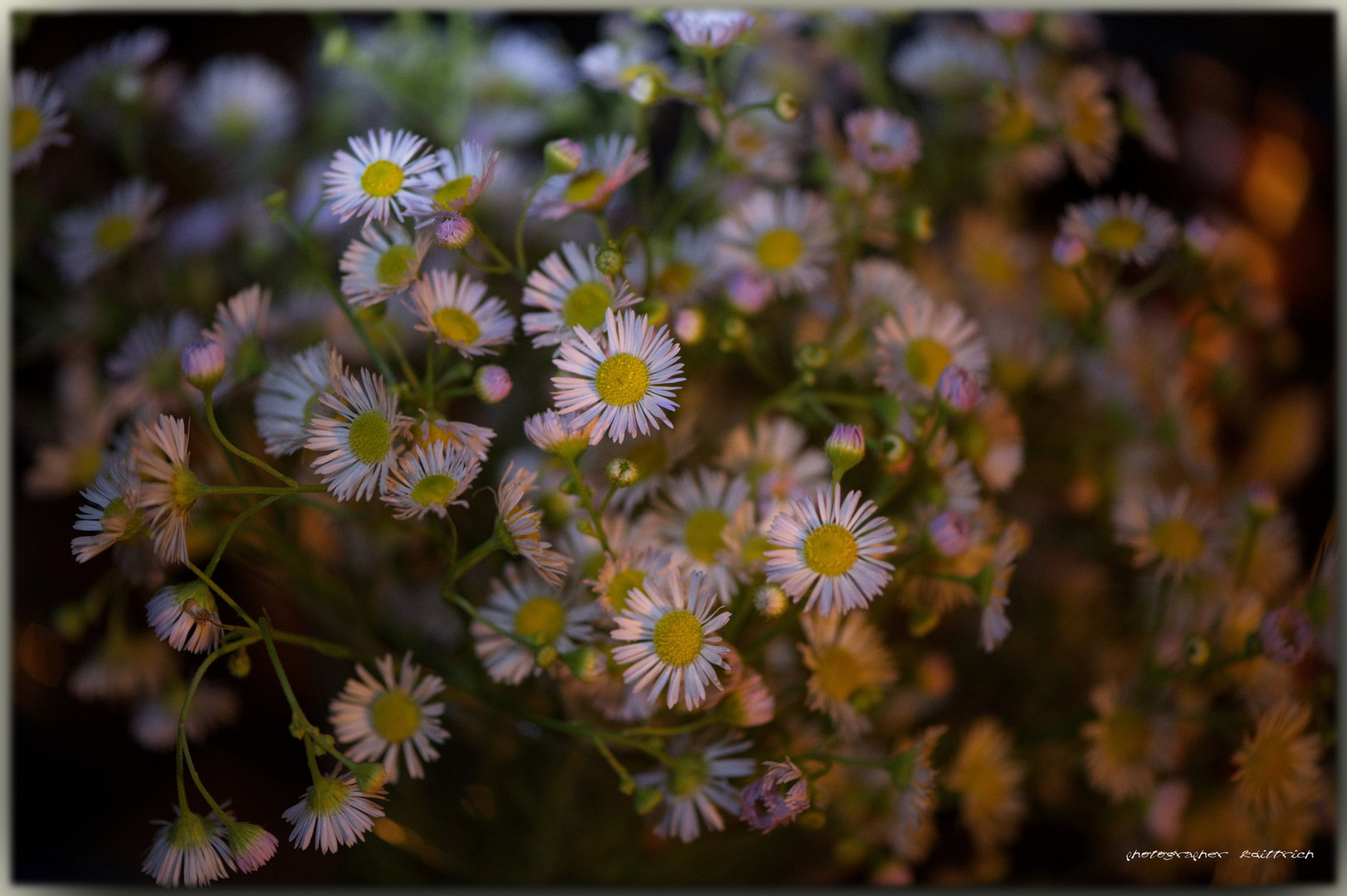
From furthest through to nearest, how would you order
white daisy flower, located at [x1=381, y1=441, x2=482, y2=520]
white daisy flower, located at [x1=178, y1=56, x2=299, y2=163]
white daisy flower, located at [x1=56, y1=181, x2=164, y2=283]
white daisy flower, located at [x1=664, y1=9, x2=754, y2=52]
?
white daisy flower, located at [x1=178, y1=56, x2=299, y2=163] → white daisy flower, located at [x1=56, y1=181, x2=164, y2=283] → white daisy flower, located at [x1=664, y1=9, x2=754, y2=52] → white daisy flower, located at [x1=381, y1=441, x2=482, y2=520]

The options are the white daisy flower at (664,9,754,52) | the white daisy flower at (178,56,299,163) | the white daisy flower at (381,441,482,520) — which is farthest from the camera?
the white daisy flower at (178,56,299,163)

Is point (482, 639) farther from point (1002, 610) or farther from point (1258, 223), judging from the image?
point (1258, 223)

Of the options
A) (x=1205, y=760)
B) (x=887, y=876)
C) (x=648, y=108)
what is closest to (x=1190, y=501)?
(x=1205, y=760)

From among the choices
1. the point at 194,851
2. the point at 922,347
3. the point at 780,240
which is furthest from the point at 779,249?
the point at 194,851

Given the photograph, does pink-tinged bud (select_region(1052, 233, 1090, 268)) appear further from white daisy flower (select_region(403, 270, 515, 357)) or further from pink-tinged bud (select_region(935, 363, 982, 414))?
white daisy flower (select_region(403, 270, 515, 357))

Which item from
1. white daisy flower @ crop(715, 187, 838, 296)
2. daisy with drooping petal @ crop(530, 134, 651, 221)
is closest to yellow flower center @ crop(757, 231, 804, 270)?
white daisy flower @ crop(715, 187, 838, 296)

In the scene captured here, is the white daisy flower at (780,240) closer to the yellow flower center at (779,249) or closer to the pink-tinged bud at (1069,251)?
the yellow flower center at (779,249)
